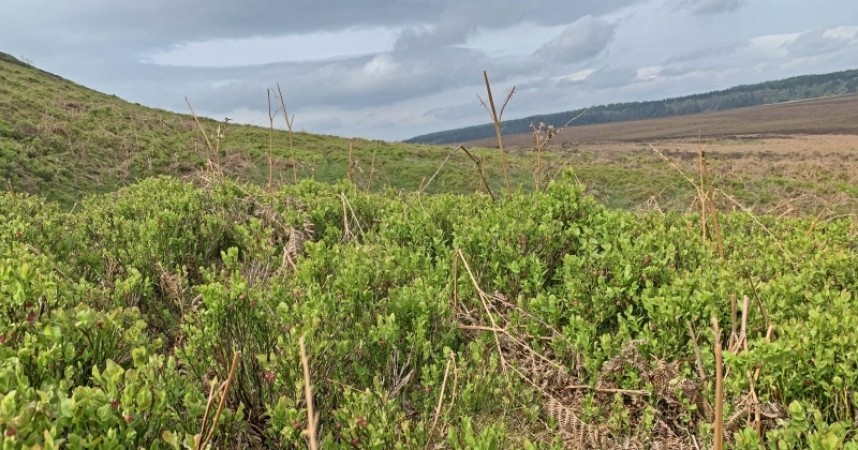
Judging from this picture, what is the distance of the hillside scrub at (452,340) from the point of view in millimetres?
2381

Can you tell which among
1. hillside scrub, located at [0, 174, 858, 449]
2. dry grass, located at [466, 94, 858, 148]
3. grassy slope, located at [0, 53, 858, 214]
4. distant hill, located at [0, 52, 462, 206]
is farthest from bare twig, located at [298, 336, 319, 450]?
dry grass, located at [466, 94, 858, 148]

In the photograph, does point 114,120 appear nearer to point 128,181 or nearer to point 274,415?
point 128,181

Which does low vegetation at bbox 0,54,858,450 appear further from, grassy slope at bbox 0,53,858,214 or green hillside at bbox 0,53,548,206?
grassy slope at bbox 0,53,858,214

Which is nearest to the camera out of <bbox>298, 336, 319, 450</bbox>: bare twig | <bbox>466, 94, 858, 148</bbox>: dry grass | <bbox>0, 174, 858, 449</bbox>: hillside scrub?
<bbox>298, 336, 319, 450</bbox>: bare twig

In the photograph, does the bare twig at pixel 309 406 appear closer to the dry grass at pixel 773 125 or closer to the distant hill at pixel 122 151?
the distant hill at pixel 122 151

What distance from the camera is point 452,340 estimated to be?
3711 mm

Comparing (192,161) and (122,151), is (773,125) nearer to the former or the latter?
(192,161)

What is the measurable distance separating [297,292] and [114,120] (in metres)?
24.8

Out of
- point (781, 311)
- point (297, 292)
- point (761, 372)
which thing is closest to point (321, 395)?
point (297, 292)

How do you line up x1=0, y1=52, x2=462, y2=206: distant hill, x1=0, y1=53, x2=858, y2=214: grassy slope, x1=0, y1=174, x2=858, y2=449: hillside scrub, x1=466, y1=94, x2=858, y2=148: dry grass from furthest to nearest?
x1=466, y1=94, x2=858, y2=148: dry grass < x1=0, y1=53, x2=858, y2=214: grassy slope < x1=0, y1=52, x2=462, y2=206: distant hill < x1=0, y1=174, x2=858, y2=449: hillside scrub

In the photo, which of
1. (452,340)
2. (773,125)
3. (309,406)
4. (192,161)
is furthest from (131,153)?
(773,125)

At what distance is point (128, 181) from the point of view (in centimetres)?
1838

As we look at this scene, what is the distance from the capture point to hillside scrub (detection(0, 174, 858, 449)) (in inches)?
93.7

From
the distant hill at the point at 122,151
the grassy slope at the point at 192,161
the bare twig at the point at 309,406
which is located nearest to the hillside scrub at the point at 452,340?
the bare twig at the point at 309,406
